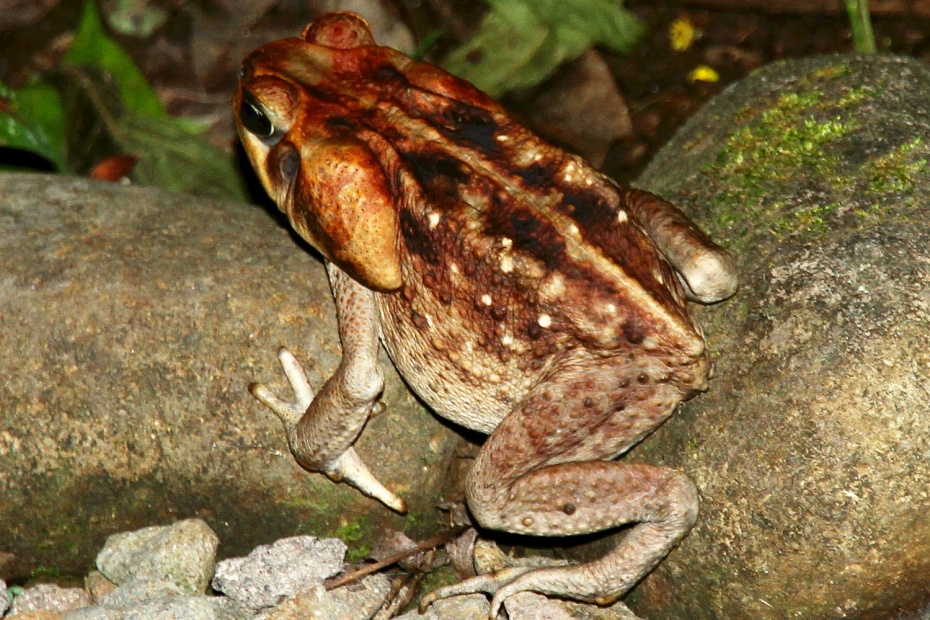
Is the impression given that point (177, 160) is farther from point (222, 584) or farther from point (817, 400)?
point (817, 400)

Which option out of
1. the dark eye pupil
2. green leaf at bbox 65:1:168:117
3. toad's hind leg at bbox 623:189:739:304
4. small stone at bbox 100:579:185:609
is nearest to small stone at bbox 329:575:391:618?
small stone at bbox 100:579:185:609

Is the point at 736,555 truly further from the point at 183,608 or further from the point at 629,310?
the point at 183,608

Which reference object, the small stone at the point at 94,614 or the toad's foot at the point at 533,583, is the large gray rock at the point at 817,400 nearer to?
the toad's foot at the point at 533,583

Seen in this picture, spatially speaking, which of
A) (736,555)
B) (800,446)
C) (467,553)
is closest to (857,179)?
(800,446)

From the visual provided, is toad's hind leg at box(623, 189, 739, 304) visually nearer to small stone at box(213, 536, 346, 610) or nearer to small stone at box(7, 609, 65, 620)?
small stone at box(213, 536, 346, 610)

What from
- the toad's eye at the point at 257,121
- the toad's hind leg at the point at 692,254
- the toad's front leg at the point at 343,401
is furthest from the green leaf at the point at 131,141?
the toad's hind leg at the point at 692,254

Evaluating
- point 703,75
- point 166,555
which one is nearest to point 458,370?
point 166,555
